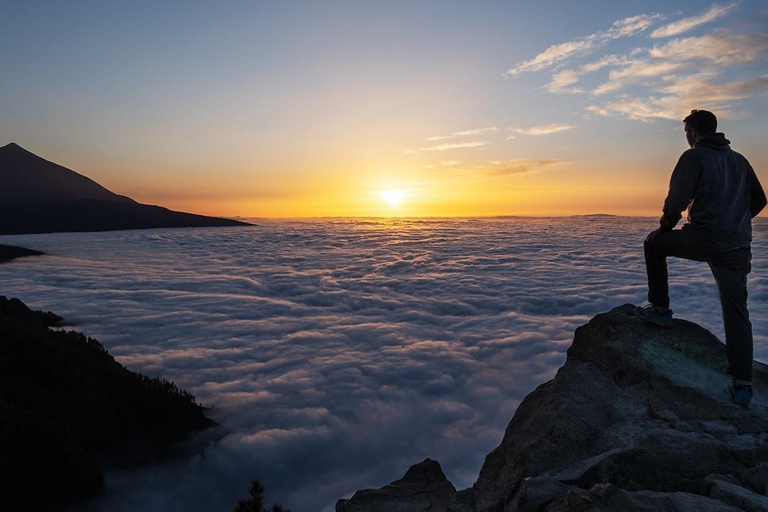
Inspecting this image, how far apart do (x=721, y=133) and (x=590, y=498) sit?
11.3 ft

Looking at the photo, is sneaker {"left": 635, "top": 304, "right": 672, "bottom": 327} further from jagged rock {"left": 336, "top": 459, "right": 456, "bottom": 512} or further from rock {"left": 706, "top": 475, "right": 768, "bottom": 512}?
jagged rock {"left": 336, "top": 459, "right": 456, "bottom": 512}

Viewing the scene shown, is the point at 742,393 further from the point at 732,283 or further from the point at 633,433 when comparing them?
the point at 633,433

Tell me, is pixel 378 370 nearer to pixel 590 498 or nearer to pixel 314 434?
pixel 314 434

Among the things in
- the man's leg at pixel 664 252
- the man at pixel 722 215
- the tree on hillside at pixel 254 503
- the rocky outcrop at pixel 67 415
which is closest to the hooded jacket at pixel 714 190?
the man at pixel 722 215

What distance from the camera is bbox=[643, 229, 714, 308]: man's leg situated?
3875mm

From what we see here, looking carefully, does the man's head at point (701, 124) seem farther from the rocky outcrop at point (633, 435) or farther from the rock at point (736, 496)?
the rock at point (736, 496)

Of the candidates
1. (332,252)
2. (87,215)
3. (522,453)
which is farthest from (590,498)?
(87,215)

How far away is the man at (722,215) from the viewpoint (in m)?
3.71

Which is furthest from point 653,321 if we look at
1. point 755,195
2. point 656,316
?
point 755,195

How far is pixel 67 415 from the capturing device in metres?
5.84

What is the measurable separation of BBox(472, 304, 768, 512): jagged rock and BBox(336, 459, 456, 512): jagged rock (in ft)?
3.14

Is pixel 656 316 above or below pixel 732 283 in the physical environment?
below

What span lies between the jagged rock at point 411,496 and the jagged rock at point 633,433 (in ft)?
3.14

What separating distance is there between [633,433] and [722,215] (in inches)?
81.8
